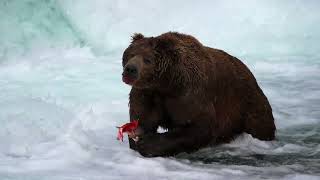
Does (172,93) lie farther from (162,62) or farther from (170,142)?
(170,142)

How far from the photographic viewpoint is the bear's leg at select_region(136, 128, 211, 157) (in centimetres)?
486

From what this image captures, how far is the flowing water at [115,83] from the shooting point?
4.63m

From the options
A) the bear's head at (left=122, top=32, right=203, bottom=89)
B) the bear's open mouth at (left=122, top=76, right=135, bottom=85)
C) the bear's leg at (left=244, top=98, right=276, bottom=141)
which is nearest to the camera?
the bear's open mouth at (left=122, top=76, right=135, bottom=85)

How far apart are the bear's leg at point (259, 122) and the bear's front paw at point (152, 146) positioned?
1.23 metres

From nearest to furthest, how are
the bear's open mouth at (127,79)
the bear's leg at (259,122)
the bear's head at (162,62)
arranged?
1. the bear's open mouth at (127,79)
2. the bear's head at (162,62)
3. the bear's leg at (259,122)

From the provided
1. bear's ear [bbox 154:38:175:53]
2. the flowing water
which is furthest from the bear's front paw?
bear's ear [bbox 154:38:175:53]

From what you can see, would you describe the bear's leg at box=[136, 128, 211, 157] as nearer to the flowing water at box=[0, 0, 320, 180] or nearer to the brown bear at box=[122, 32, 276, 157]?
the brown bear at box=[122, 32, 276, 157]

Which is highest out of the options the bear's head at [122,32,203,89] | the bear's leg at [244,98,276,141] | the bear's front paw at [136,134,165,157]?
the bear's head at [122,32,203,89]

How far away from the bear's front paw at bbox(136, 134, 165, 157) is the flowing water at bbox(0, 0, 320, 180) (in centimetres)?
10

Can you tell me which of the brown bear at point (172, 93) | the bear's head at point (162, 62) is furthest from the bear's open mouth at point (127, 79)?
the bear's head at point (162, 62)

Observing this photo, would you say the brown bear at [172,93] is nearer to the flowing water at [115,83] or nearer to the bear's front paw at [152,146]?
the bear's front paw at [152,146]

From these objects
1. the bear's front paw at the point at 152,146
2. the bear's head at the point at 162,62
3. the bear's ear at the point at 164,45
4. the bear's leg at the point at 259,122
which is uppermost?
the bear's ear at the point at 164,45

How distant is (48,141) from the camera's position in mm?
5273

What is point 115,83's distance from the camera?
10312mm
